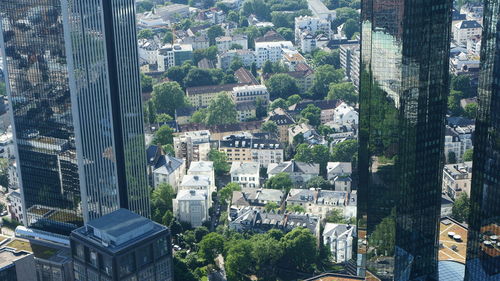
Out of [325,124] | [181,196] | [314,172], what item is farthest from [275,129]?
[181,196]

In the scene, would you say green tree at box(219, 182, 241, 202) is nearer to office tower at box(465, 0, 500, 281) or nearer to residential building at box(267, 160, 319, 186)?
residential building at box(267, 160, 319, 186)

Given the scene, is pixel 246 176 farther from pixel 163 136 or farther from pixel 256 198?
pixel 163 136

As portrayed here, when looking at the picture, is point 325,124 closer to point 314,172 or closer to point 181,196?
point 314,172

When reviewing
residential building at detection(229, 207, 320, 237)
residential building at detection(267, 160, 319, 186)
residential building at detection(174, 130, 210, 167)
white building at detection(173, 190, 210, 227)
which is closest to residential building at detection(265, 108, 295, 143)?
residential building at detection(174, 130, 210, 167)

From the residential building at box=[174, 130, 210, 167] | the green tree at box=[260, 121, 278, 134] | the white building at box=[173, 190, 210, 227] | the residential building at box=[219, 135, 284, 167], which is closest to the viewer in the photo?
the white building at box=[173, 190, 210, 227]

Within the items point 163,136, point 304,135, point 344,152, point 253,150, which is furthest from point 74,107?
point 304,135

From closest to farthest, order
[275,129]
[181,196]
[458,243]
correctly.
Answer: [458,243], [181,196], [275,129]
